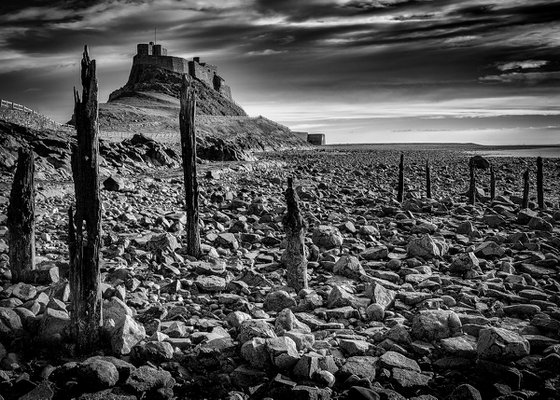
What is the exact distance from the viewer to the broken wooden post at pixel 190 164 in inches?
390

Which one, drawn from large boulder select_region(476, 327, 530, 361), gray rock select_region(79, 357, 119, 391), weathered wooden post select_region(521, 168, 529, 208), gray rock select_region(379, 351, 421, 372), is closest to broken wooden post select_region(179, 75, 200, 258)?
gray rock select_region(79, 357, 119, 391)

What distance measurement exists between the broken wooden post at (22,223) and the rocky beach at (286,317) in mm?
284

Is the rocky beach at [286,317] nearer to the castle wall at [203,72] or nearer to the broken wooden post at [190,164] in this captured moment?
the broken wooden post at [190,164]

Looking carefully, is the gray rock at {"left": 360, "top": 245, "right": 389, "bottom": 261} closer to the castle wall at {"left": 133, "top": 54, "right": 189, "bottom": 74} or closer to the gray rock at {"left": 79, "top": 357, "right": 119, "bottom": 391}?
the gray rock at {"left": 79, "top": 357, "right": 119, "bottom": 391}

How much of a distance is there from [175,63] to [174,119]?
54.7 m

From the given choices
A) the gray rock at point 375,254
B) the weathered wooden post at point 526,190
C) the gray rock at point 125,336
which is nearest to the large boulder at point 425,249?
the gray rock at point 375,254

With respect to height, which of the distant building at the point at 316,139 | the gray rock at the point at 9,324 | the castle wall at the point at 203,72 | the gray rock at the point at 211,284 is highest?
the castle wall at the point at 203,72

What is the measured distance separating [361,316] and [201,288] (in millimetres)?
2904

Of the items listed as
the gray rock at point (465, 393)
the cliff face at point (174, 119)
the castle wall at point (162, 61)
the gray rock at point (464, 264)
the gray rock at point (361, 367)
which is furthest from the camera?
the castle wall at point (162, 61)

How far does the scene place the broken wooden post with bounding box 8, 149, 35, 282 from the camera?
24.5ft

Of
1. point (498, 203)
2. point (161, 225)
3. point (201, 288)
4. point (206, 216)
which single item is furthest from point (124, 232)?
point (498, 203)

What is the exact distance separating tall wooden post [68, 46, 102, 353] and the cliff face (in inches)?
1349

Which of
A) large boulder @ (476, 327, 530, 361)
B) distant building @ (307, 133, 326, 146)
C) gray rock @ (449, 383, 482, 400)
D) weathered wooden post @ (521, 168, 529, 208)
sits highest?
distant building @ (307, 133, 326, 146)

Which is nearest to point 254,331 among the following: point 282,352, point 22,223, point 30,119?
point 282,352
